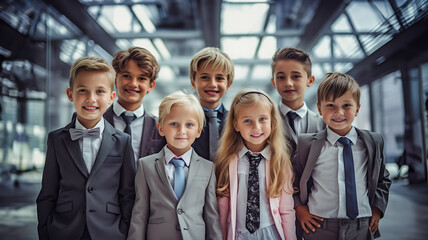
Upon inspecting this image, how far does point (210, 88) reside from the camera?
6.40 ft

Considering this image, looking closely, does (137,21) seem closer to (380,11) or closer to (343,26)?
(343,26)

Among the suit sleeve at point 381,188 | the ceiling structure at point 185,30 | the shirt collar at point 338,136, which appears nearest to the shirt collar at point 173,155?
the shirt collar at point 338,136

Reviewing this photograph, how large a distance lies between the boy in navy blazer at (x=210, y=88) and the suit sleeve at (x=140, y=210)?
43 cm

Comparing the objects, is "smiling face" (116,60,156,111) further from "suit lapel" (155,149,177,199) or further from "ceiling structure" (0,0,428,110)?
"ceiling structure" (0,0,428,110)

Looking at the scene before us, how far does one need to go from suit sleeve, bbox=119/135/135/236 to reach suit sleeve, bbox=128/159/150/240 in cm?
6

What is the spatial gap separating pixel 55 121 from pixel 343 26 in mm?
3617

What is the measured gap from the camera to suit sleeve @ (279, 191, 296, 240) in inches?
66.3

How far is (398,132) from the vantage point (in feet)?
8.63

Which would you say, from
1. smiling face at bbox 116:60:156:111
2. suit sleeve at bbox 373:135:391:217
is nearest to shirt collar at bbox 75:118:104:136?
smiling face at bbox 116:60:156:111

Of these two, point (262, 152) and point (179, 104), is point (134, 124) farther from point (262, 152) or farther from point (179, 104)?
point (262, 152)

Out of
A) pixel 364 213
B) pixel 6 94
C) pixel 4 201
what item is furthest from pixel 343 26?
pixel 4 201

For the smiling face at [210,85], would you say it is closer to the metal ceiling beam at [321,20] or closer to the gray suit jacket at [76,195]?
the gray suit jacket at [76,195]

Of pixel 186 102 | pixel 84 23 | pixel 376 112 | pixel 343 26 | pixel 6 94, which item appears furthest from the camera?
pixel 6 94

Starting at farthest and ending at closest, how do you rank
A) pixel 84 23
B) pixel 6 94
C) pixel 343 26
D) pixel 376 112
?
pixel 6 94 < pixel 84 23 < pixel 343 26 < pixel 376 112
